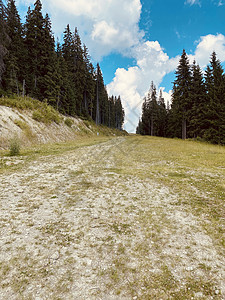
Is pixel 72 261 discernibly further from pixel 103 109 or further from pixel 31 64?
pixel 103 109

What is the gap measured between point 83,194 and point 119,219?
177 centimetres

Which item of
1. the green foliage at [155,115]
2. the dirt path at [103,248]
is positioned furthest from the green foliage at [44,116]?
the green foliage at [155,115]

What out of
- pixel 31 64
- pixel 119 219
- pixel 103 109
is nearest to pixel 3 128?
pixel 119 219

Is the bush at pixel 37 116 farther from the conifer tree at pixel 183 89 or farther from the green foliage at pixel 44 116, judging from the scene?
the conifer tree at pixel 183 89

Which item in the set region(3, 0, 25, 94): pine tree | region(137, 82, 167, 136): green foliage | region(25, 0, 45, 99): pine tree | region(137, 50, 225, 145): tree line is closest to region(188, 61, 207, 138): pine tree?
region(137, 50, 225, 145): tree line

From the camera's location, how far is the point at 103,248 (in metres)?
2.71

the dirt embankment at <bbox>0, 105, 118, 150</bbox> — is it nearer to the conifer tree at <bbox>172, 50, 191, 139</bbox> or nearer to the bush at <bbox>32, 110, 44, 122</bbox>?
the bush at <bbox>32, 110, 44, 122</bbox>

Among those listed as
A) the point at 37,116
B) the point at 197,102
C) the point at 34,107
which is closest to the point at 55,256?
the point at 37,116

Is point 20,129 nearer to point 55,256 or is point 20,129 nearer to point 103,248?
point 55,256

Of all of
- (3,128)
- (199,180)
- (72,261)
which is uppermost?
(3,128)

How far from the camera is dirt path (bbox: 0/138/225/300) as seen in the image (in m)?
1.98

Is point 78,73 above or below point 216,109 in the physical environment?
above

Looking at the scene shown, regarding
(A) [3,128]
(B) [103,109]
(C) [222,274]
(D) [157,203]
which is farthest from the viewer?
(B) [103,109]

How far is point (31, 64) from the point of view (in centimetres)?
3003
